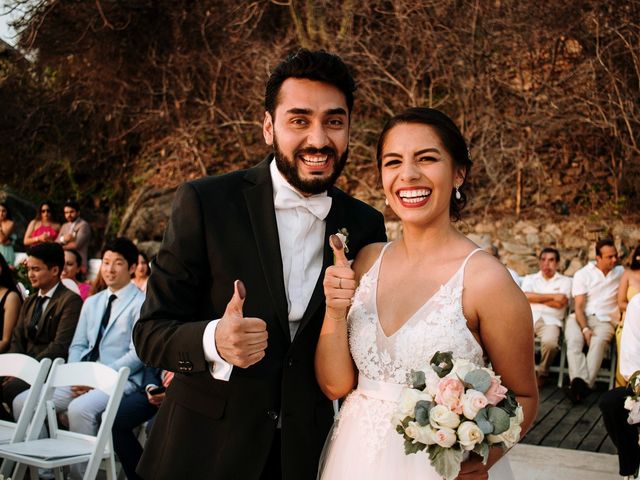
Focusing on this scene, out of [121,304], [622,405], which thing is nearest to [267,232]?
[121,304]

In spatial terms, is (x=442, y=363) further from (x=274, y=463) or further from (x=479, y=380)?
(x=274, y=463)

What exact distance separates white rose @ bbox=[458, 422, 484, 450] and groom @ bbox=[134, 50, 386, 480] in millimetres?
660

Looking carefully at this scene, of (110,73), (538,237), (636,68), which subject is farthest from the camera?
(110,73)

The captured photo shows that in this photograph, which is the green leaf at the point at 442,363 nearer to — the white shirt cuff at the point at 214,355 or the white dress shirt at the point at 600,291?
the white shirt cuff at the point at 214,355

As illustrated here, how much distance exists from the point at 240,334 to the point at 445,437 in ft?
2.22

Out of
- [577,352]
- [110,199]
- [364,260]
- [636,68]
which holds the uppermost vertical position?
[636,68]

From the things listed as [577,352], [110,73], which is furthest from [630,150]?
[110,73]

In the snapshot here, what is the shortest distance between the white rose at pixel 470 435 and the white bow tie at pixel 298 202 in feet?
3.20

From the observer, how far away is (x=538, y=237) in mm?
10727

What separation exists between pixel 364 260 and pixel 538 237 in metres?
8.46

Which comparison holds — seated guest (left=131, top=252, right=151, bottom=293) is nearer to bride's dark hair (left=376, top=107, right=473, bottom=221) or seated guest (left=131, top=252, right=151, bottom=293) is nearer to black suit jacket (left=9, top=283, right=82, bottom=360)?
black suit jacket (left=9, top=283, right=82, bottom=360)

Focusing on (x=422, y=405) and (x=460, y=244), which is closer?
(x=422, y=405)

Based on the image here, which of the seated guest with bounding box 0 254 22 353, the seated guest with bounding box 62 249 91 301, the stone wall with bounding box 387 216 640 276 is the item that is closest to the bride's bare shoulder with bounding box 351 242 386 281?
the seated guest with bounding box 0 254 22 353

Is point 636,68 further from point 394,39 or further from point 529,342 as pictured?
point 529,342
